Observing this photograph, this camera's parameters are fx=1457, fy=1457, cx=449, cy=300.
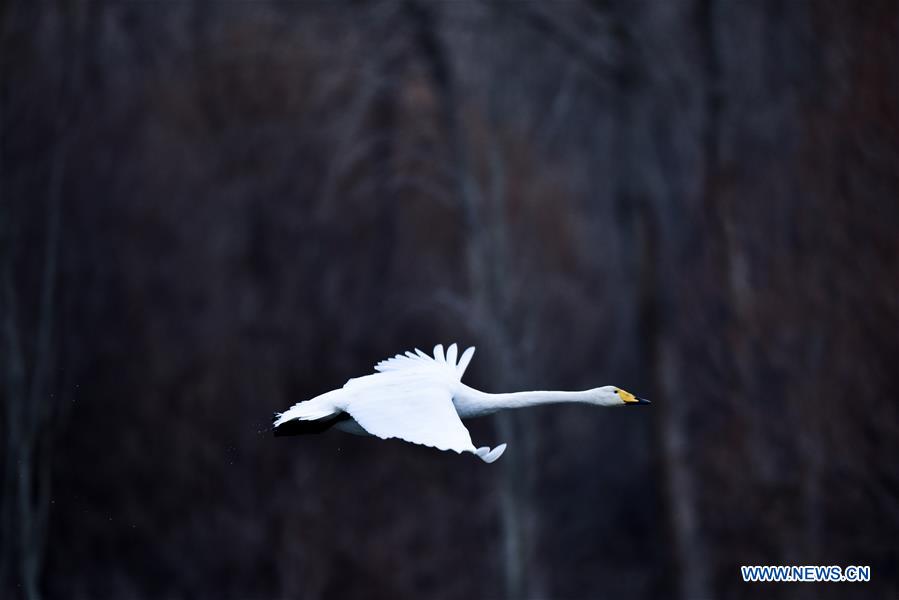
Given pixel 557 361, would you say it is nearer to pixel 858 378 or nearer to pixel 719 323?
pixel 719 323

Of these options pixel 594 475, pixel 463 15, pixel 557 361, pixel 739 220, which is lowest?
pixel 594 475

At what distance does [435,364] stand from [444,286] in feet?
39.8

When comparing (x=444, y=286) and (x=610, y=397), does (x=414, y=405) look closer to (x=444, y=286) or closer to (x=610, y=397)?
(x=610, y=397)

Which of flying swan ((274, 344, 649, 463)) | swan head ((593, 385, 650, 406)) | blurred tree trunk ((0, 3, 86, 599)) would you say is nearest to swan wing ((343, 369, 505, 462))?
flying swan ((274, 344, 649, 463))

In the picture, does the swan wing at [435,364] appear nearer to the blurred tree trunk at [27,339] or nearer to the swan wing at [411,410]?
the swan wing at [411,410]

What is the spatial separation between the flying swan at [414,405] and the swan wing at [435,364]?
0.01m

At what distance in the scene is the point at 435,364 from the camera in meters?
9.30

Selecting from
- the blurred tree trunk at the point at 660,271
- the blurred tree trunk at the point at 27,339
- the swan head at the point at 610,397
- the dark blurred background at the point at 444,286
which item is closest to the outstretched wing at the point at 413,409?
the swan head at the point at 610,397

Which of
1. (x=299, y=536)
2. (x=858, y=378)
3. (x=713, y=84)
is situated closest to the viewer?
(x=858, y=378)

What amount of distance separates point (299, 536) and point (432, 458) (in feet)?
7.47

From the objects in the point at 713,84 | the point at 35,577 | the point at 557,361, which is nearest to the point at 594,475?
the point at 557,361

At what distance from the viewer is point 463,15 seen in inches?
728

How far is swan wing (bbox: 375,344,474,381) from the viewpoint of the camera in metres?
9.10

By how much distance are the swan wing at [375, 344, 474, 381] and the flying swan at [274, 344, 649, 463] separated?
12 mm
